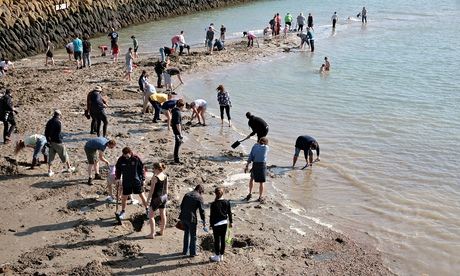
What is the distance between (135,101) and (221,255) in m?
11.7

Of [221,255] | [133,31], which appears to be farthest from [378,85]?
[133,31]

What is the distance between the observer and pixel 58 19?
3353cm

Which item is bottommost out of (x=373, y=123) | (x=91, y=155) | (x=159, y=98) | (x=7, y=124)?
(x=373, y=123)

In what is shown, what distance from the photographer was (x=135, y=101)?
68.1 ft

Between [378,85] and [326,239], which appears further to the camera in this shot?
[378,85]

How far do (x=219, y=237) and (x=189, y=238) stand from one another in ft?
1.89

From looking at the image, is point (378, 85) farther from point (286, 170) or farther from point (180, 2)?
point (180, 2)

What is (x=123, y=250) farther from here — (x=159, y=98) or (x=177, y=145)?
(x=159, y=98)

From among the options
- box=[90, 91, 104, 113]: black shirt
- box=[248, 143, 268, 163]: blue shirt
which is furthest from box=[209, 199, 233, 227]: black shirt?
box=[90, 91, 104, 113]: black shirt

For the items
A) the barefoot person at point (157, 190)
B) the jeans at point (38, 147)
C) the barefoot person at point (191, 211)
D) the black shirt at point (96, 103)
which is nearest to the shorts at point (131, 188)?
the barefoot person at point (157, 190)

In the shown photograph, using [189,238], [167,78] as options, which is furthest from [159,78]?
[189,238]

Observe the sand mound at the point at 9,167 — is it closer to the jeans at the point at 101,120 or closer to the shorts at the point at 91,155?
the shorts at the point at 91,155

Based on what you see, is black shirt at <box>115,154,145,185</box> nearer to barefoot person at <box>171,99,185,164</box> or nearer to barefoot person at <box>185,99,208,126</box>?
barefoot person at <box>171,99,185,164</box>

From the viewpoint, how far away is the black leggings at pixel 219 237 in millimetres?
9789
